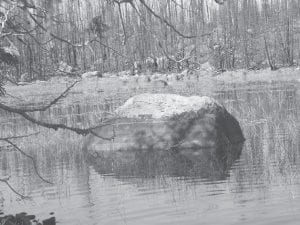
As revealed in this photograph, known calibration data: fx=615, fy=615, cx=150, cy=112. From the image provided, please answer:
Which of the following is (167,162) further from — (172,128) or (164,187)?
(164,187)

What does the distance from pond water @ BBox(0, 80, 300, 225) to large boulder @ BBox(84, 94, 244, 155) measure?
2.44 ft

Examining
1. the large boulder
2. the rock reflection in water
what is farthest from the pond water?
the large boulder

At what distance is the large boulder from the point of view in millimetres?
15930

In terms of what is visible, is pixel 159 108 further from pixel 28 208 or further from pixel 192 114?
pixel 28 208

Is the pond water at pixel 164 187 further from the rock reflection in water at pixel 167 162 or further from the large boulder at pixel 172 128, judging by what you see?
the large boulder at pixel 172 128

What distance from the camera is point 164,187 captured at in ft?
36.3

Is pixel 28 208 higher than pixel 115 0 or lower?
lower

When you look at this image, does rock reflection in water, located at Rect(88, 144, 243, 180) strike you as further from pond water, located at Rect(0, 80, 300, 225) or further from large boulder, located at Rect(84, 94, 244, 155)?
large boulder, located at Rect(84, 94, 244, 155)

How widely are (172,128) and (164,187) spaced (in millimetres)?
5119

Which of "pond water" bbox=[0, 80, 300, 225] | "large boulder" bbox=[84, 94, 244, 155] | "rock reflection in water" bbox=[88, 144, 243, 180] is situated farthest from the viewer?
"large boulder" bbox=[84, 94, 244, 155]

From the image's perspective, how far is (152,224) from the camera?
8.46m

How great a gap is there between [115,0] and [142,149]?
11587mm

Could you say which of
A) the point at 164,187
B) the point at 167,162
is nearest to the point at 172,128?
the point at 167,162

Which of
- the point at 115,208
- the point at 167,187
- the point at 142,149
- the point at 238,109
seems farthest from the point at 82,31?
the point at 238,109
